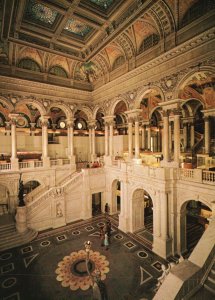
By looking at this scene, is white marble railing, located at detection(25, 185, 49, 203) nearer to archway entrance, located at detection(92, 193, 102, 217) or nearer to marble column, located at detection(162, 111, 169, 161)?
archway entrance, located at detection(92, 193, 102, 217)

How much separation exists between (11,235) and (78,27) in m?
15.6

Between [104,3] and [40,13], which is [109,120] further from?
[40,13]

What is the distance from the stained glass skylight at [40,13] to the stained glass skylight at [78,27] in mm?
1238

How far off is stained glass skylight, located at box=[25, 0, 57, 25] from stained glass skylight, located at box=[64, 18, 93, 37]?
1.24 meters

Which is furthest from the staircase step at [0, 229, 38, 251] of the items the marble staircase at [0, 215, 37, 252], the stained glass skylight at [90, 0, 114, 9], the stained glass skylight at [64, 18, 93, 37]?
the stained glass skylight at [90, 0, 114, 9]

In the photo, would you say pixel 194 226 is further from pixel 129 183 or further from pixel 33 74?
pixel 33 74

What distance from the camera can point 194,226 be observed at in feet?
51.0

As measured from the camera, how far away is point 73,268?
33.1 ft

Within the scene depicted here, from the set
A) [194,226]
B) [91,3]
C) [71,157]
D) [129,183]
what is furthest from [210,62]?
[71,157]

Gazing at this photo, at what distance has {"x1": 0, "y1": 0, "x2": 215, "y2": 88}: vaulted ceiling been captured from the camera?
33.6ft

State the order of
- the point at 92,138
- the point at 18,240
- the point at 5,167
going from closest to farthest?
the point at 18,240
the point at 5,167
the point at 92,138

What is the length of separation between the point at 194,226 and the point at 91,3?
17720 millimetres

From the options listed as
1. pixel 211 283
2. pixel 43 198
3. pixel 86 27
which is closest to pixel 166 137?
pixel 211 283

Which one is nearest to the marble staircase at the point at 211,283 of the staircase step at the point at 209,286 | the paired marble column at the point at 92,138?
the staircase step at the point at 209,286
